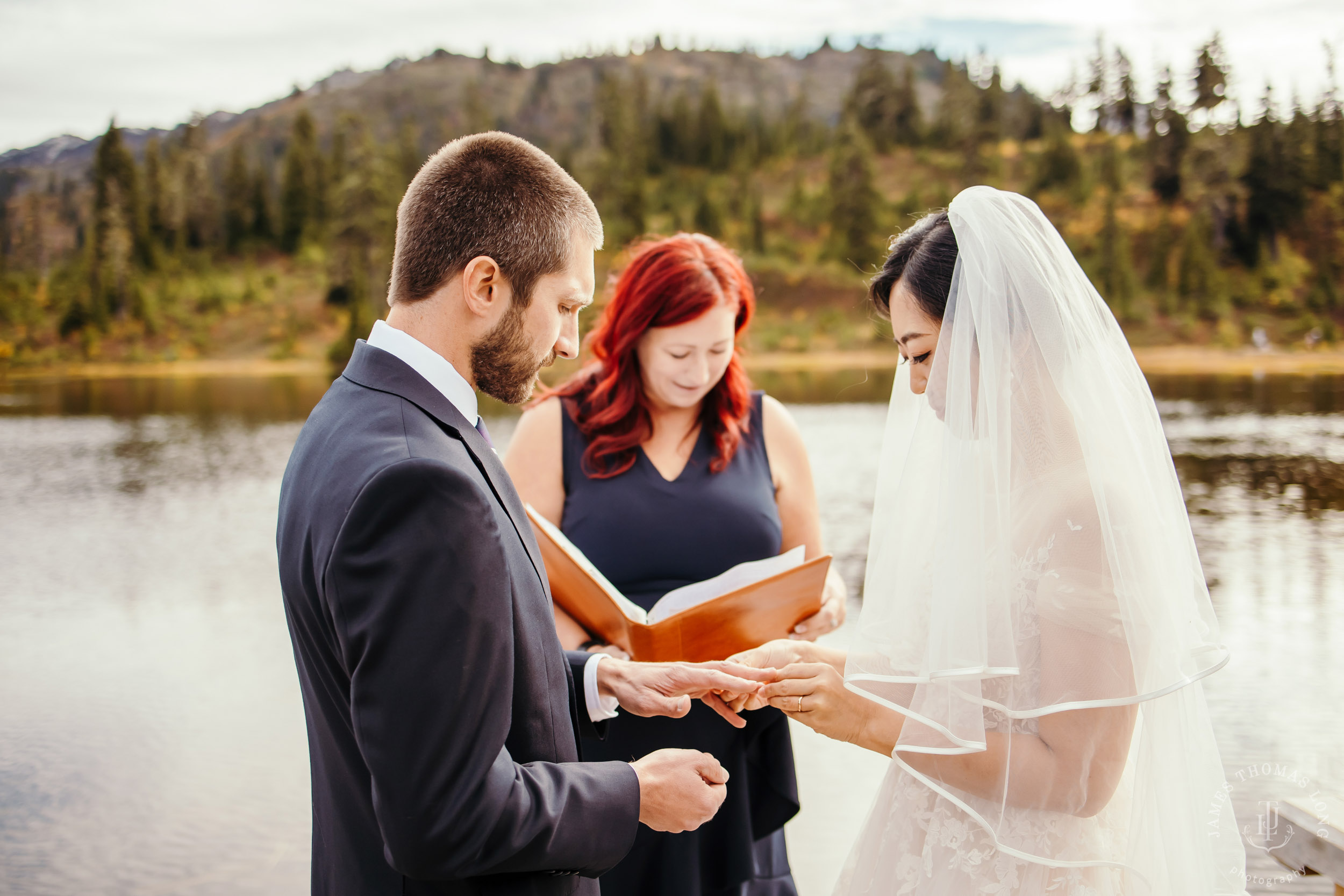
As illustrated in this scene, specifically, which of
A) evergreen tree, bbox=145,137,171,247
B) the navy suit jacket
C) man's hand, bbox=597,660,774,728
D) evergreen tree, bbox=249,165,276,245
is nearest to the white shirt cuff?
man's hand, bbox=597,660,774,728

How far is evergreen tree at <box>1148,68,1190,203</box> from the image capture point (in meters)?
49.1

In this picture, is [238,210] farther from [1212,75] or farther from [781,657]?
[781,657]

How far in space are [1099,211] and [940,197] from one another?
8.58 metres

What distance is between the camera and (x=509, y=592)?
114 cm

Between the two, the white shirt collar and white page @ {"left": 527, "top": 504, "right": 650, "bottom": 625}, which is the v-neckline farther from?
the white shirt collar

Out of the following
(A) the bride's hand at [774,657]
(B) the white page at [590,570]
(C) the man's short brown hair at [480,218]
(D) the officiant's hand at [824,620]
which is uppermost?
(C) the man's short brown hair at [480,218]

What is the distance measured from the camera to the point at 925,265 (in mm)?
1771

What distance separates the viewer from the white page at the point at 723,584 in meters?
2.16

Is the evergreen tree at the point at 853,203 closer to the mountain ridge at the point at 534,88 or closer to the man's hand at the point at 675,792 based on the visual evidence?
the man's hand at the point at 675,792

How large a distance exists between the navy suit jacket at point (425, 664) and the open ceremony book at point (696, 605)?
2.36ft

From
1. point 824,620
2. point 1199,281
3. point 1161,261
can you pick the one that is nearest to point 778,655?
point 824,620

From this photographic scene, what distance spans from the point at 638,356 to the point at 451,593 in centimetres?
163

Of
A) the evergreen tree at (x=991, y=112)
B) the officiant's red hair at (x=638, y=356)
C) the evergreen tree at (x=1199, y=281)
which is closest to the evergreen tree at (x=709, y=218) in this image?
the evergreen tree at (x=991, y=112)

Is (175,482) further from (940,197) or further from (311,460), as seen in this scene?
(940,197)
